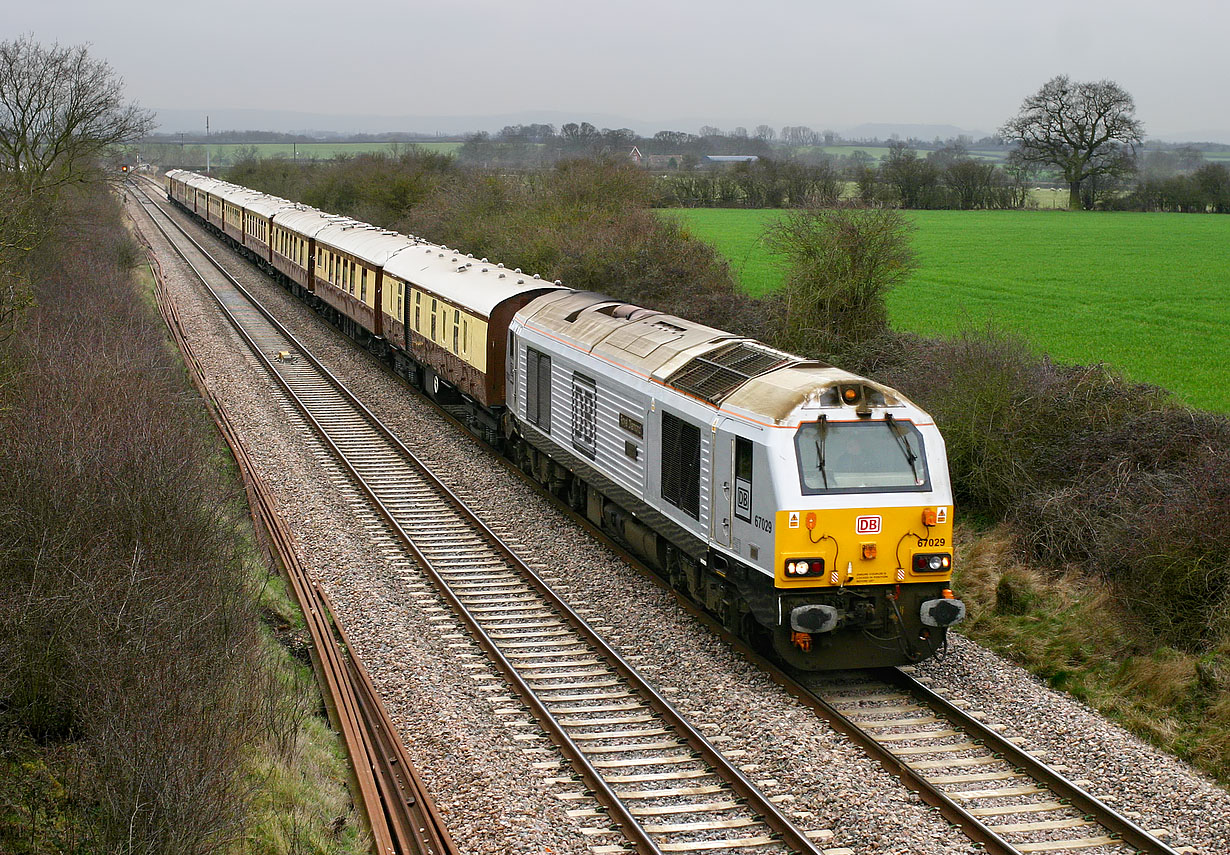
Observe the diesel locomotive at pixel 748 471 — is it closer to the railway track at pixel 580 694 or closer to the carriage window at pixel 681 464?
the carriage window at pixel 681 464

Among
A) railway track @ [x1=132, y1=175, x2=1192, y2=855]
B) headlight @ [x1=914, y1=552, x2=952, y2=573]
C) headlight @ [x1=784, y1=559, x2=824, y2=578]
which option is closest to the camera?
railway track @ [x1=132, y1=175, x2=1192, y2=855]

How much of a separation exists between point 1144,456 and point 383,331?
59.1ft

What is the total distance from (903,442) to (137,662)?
284 inches

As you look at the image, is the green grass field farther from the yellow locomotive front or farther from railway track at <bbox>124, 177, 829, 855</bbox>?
railway track at <bbox>124, 177, 829, 855</bbox>

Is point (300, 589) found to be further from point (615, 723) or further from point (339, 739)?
point (615, 723)

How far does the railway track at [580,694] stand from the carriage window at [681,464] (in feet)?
5.86

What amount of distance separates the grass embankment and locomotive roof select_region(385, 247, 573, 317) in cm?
759

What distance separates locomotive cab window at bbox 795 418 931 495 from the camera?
10.7 metres

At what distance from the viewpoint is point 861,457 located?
10.9 m

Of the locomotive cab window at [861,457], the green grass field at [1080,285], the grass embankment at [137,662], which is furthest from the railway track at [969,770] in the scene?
the green grass field at [1080,285]

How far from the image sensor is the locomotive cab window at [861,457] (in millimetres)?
10672

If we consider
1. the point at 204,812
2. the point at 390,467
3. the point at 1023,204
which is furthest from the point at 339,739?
the point at 1023,204

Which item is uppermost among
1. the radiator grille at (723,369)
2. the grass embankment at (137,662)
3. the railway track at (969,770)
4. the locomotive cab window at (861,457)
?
the radiator grille at (723,369)

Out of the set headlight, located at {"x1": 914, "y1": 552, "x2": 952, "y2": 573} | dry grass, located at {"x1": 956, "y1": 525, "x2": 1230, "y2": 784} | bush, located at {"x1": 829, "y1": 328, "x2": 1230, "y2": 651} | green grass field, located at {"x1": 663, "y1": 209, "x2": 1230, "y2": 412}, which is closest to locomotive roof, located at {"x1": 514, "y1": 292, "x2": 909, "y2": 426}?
headlight, located at {"x1": 914, "y1": 552, "x2": 952, "y2": 573}
